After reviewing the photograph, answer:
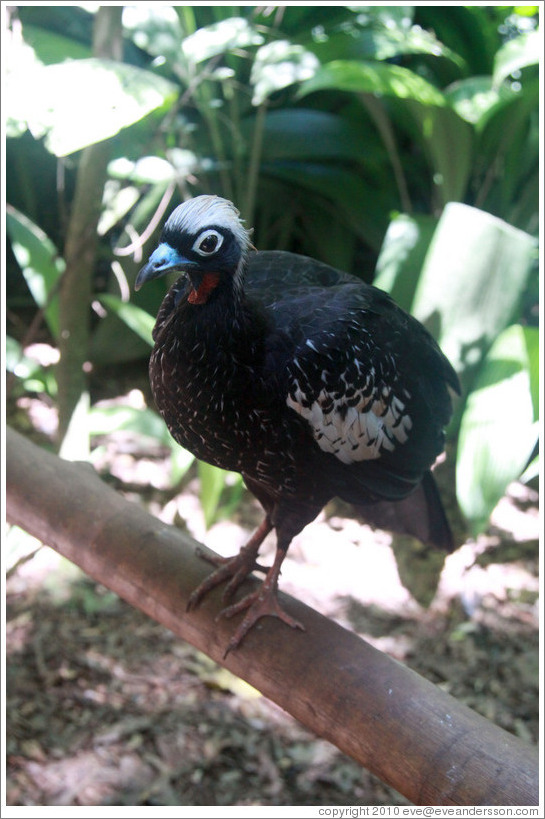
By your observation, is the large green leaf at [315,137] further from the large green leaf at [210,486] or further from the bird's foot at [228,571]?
the bird's foot at [228,571]

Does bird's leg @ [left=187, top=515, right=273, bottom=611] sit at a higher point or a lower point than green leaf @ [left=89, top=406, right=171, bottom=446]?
higher

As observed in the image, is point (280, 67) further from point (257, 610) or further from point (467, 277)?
point (257, 610)

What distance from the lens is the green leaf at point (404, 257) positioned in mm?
2025

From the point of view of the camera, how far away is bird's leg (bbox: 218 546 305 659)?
4.72 feet

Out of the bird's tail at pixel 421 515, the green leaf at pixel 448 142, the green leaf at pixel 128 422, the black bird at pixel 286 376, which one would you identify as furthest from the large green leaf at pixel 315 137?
the bird's tail at pixel 421 515

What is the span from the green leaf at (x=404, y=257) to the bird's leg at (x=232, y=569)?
2.53 feet

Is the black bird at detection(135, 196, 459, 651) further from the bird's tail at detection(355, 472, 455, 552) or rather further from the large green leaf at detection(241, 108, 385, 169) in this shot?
the large green leaf at detection(241, 108, 385, 169)

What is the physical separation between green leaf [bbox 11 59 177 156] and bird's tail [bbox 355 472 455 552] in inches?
36.4

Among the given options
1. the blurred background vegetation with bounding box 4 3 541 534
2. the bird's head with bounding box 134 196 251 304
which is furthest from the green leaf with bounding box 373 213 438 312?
the bird's head with bounding box 134 196 251 304

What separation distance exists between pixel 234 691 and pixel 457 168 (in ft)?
A: 5.87

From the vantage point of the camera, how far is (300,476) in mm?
1318

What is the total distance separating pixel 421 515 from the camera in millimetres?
1658

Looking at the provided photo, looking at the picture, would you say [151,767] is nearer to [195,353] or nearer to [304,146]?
[195,353]

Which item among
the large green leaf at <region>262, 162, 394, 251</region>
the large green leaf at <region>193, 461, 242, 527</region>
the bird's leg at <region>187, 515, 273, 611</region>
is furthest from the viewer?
the large green leaf at <region>262, 162, 394, 251</region>
